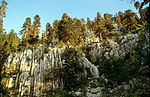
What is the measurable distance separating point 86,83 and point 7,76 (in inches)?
684

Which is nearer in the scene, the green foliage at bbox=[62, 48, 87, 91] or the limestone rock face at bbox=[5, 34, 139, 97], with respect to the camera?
the green foliage at bbox=[62, 48, 87, 91]

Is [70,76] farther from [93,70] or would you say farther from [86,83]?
[93,70]

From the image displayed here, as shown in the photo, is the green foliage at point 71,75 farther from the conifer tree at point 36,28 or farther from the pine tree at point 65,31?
the conifer tree at point 36,28

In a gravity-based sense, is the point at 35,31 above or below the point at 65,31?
above

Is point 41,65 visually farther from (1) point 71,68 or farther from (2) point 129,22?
(2) point 129,22

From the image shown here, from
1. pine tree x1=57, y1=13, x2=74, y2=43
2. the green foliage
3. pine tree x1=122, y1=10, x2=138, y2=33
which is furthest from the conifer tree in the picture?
pine tree x1=122, y1=10, x2=138, y2=33

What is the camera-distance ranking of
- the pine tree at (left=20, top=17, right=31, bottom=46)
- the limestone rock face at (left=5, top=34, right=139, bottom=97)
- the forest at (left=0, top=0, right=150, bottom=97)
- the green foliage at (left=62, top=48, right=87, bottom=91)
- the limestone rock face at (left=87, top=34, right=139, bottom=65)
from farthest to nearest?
the pine tree at (left=20, top=17, right=31, bottom=46) < the limestone rock face at (left=87, top=34, right=139, bottom=65) < the limestone rock face at (left=5, top=34, right=139, bottom=97) < the green foliage at (left=62, top=48, right=87, bottom=91) < the forest at (left=0, top=0, right=150, bottom=97)

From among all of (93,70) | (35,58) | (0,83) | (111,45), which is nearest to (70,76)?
(93,70)

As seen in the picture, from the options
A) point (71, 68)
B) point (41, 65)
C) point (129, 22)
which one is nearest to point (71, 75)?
point (71, 68)

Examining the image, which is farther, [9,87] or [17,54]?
[17,54]

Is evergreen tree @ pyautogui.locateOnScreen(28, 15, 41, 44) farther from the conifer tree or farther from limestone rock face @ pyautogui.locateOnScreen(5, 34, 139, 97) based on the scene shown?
limestone rock face @ pyautogui.locateOnScreen(5, 34, 139, 97)

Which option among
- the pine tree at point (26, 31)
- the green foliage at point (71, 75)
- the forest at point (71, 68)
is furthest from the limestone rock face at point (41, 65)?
the pine tree at point (26, 31)

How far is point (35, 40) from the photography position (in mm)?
37250

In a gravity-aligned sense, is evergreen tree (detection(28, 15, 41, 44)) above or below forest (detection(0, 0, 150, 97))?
above
